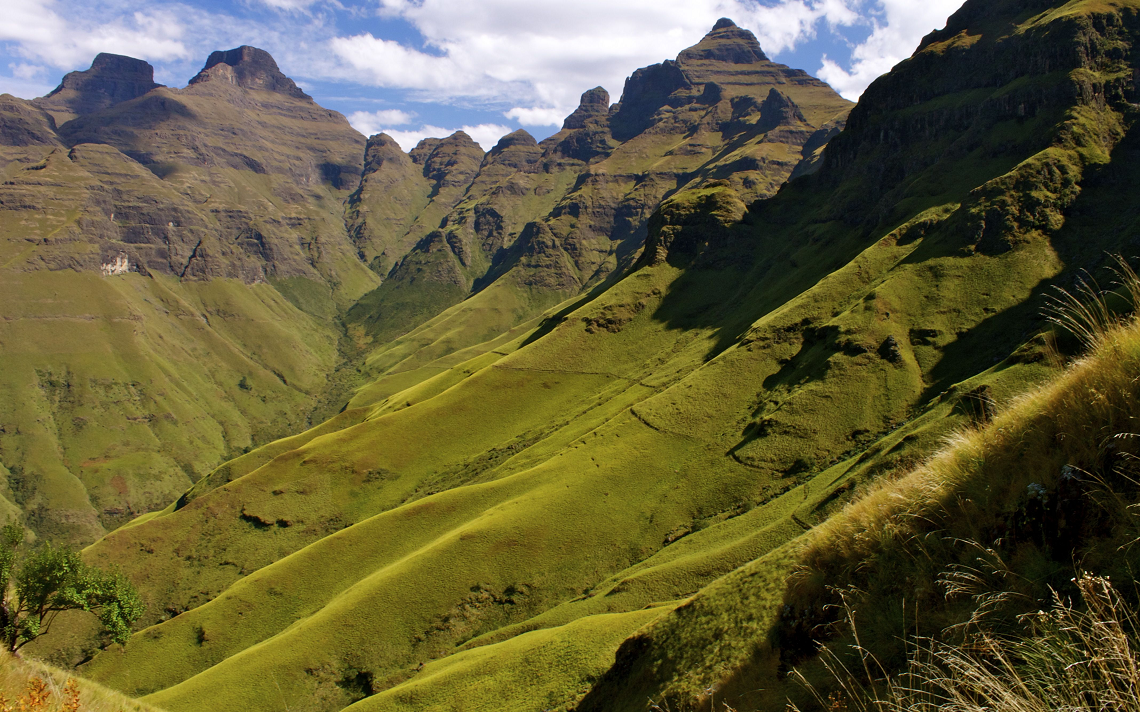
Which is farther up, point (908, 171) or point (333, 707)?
point (908, 171)

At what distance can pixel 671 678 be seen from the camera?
21.1 meters

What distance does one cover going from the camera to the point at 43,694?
1169cm

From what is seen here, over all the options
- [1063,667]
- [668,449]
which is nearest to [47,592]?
[1063,667]

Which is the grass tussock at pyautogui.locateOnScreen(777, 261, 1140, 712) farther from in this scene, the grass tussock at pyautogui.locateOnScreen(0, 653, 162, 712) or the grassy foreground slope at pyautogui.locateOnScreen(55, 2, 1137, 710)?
the grass tussock at pyautogui.locateOnScreen(0, 653, 162, 712)

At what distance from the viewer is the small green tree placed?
3475 cm

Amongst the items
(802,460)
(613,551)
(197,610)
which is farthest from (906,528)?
(197,610)

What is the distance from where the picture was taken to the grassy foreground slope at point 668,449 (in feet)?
234

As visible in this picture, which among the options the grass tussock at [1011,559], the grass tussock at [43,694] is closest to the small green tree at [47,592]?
the grass tussock at [43,694]

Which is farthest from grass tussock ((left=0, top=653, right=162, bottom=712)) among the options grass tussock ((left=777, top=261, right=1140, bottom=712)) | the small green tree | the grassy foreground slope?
the small green tree

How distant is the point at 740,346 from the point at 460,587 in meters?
81.0

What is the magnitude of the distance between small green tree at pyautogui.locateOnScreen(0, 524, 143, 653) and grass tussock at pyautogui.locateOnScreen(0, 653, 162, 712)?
2370 centimetres

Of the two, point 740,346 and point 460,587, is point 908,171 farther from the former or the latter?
point 460,587

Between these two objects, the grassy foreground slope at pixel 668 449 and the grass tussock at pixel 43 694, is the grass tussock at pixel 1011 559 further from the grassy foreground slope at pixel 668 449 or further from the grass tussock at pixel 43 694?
the grass tussock at pixel 43 694

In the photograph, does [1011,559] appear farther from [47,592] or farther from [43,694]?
[47,592]
